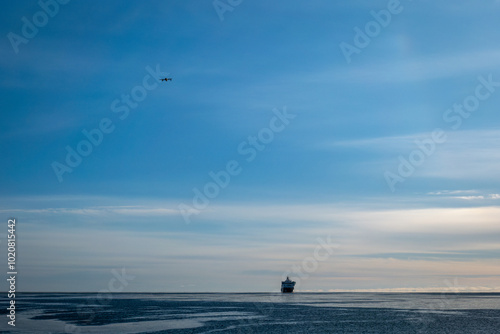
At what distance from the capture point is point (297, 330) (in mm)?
84812

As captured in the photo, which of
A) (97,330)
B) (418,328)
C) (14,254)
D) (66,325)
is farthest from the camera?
(418,328)

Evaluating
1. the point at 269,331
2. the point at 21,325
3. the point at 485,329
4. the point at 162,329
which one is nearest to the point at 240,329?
the point at 269,331

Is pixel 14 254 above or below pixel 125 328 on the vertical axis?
above

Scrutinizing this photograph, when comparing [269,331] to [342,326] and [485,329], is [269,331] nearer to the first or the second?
[342,326]

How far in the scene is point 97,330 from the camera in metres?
77.6

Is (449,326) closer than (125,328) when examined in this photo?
No

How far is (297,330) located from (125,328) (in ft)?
84.4

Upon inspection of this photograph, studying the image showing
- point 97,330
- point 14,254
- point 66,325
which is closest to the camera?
point 14,254

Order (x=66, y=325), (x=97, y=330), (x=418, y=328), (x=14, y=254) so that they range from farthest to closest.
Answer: (x=418, y=328) → (x=66, y=325) → (x=97, y=330) → (x=14, y=254)

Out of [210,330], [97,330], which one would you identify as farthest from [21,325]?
[210,330]

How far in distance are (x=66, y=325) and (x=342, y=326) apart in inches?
1736

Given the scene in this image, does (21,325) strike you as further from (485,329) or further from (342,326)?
(485,329)

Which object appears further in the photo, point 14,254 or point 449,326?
point 449,326

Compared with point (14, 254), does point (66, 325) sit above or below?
below
